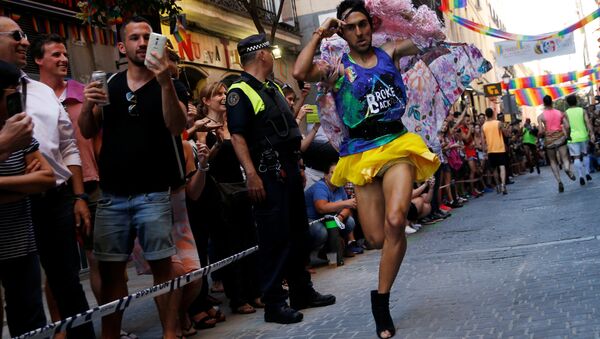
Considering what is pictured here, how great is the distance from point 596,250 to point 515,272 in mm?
1000

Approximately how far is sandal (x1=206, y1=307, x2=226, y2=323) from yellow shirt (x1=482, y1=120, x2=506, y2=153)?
12.8 metres

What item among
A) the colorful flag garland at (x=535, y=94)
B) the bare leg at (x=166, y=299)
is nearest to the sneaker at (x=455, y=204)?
the bare leg at (x=166, y=299)

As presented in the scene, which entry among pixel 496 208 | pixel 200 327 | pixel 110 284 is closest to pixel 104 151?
pixel 110 284

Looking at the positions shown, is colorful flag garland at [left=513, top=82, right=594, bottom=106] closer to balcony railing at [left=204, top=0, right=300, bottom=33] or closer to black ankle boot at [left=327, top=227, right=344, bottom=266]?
balcony railing at [left=204, top=0, right=300, bottom=33]

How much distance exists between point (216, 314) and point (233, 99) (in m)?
1.61

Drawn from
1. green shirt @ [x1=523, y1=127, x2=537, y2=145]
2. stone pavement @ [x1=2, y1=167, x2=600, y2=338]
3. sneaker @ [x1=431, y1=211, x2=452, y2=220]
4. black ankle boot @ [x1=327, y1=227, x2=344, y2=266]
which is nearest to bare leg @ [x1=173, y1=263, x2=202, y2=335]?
stone pavement @ [x1=2, y1=167, x2=600, y2=338]

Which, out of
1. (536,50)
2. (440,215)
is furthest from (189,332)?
(536,50)

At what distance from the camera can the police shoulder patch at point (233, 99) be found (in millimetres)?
5488

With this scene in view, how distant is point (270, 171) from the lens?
552 centimetres

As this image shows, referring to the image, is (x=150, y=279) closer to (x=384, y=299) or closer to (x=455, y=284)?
(x=455, y=284)

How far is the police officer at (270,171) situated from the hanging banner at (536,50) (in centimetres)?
2753

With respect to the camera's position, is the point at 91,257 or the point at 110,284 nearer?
the point at 110,284

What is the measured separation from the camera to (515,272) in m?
6.02

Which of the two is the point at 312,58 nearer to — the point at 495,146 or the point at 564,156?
the point at 564,156
